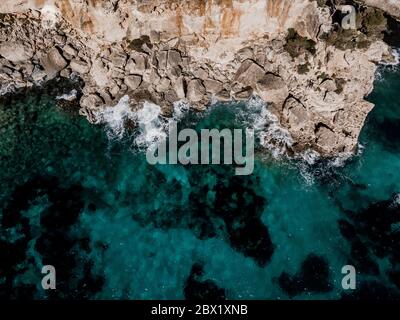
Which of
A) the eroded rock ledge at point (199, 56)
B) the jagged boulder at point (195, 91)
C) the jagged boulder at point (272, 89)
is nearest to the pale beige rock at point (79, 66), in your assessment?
the eroded rock ledge at point (199, 56)

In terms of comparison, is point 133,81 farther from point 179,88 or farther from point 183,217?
point 183,217

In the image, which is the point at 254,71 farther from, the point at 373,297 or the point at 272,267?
the point at 373,297

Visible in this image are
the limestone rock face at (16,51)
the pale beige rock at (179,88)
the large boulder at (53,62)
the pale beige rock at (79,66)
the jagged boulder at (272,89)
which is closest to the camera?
the jagged boulder at (272,89)

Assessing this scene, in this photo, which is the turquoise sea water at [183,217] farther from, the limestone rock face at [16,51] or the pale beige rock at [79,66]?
the limestone rock face at [16,51]

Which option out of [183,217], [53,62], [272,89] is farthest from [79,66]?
[272,89]

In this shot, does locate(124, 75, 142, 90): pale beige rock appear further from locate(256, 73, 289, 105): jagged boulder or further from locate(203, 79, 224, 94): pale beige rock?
locate(256, 73, 289, 105): jagged boulder
